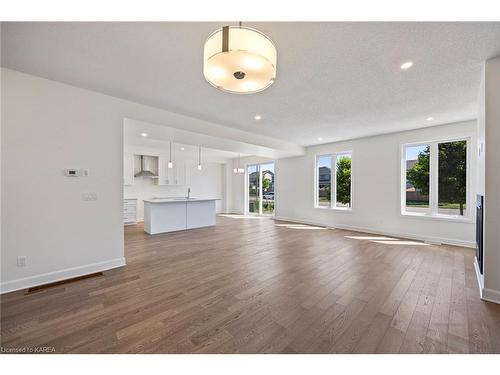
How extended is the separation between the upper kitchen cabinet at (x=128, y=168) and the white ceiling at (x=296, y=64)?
4782mm

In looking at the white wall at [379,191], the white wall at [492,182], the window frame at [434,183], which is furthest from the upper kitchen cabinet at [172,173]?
the white wall at [492,182]

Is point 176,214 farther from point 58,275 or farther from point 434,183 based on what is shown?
point 434,183

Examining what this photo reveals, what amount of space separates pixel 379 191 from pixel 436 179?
120cm

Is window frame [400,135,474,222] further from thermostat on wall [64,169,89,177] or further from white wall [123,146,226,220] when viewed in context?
thermostat on wall [64,169,89,177]

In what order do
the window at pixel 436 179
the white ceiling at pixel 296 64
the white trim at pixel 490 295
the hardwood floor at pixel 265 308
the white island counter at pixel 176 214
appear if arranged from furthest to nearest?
the white island counter at pixel 176 214 → the window at pixel 436 179 → the white trim at pixel 490 295 → the white ceiling at pixel 296 64 → the hardwood floor at pixel 265 308

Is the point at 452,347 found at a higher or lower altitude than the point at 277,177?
lower

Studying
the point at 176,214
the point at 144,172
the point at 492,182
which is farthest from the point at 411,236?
the point at 144,172

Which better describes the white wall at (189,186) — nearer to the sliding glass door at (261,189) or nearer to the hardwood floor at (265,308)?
the sliding glass door at (261,189)

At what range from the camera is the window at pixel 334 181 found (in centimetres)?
654
